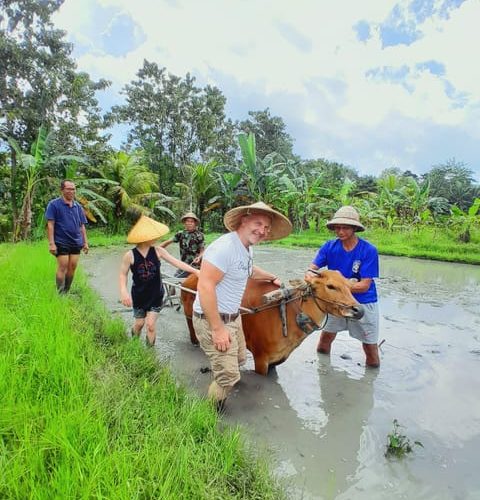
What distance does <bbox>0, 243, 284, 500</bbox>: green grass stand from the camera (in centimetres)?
167

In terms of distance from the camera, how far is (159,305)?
13.3ft

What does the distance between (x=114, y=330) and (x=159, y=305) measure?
542 mm

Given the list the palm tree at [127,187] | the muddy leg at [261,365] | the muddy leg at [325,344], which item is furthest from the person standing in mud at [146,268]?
the palm tree at [127,187]

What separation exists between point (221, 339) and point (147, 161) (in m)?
23.9

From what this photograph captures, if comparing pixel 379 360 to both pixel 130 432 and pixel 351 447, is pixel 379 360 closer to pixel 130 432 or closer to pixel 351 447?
pixel 351 447

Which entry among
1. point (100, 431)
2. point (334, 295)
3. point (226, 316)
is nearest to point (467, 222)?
point (334, 295)

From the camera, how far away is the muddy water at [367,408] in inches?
100.0

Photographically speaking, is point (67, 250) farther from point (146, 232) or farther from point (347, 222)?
point (347, 222)

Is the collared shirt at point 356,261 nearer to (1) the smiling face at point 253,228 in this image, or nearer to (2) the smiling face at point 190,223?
(1) the smiling face at point 253,228

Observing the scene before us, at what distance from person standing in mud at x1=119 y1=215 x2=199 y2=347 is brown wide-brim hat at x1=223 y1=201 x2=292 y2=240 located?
0.89 m

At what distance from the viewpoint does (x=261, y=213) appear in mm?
2746

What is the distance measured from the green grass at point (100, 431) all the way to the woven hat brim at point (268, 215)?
131cm

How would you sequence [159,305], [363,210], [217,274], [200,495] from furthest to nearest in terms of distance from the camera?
[363,210] → [159,305] → [217,274] → [200,495]

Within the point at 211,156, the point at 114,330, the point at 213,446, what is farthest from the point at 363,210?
the point at 213,446
